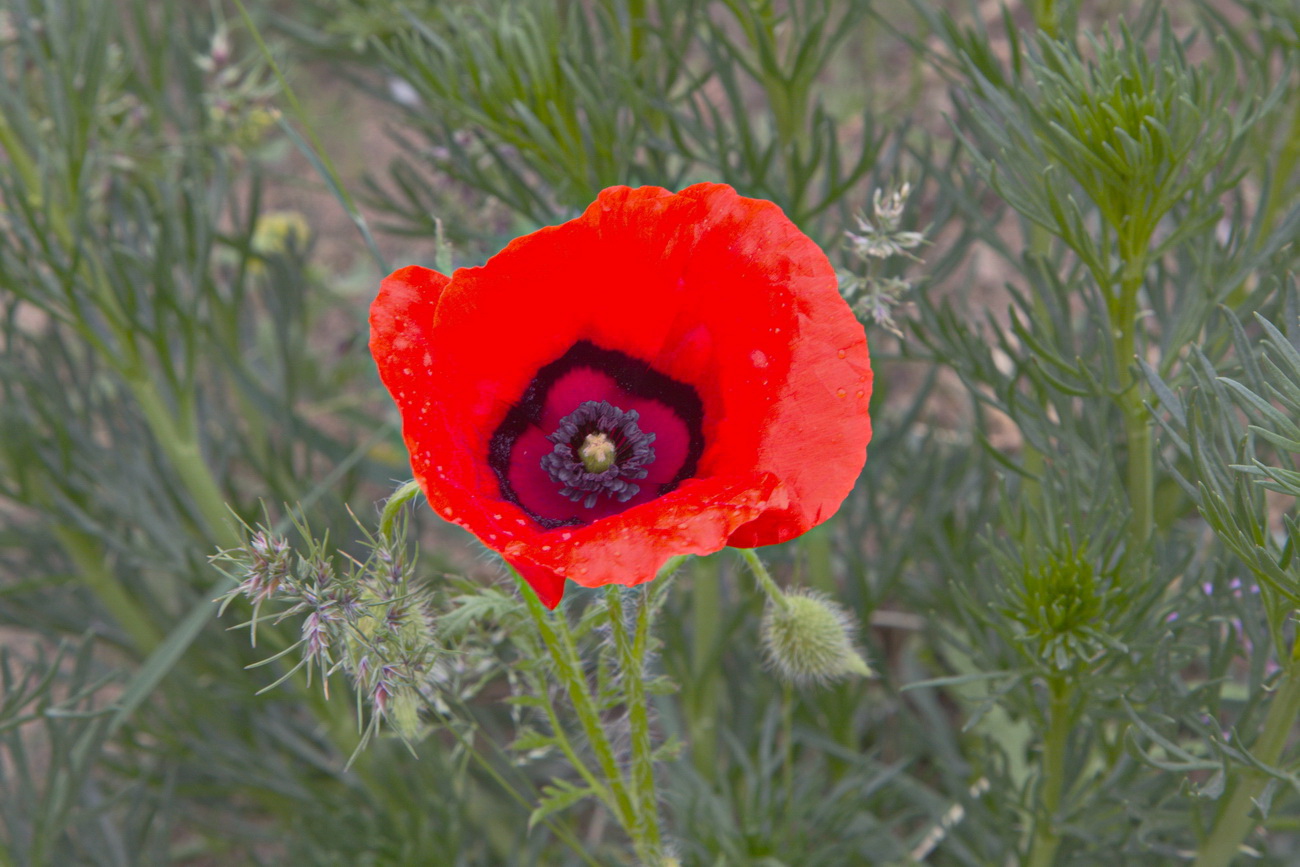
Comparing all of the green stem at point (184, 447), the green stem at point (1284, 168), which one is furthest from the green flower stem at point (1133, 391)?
the green stem at point (184, 447)

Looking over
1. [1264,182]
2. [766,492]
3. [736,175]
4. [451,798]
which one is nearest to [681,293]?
[766,492]

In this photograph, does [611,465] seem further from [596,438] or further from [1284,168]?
[1284,168]

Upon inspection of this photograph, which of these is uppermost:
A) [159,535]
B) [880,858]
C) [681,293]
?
[681,293]

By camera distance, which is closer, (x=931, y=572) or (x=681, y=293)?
(x=681, y=293)

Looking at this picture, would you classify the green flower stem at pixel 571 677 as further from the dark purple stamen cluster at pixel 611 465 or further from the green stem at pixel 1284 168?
the green stem at pixel 1284 168

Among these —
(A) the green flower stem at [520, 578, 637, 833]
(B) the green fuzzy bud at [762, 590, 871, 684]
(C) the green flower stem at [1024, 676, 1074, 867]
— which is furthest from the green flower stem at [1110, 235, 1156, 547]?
(A) the green flower stem at [520, 578, 637, 833]

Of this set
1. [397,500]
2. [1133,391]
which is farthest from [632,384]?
[1133,391]

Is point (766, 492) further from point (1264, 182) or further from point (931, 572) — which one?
point (931, 572)

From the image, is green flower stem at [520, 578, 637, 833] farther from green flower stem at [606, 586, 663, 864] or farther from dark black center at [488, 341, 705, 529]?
dark black center at [488, 341, 705, 529]
